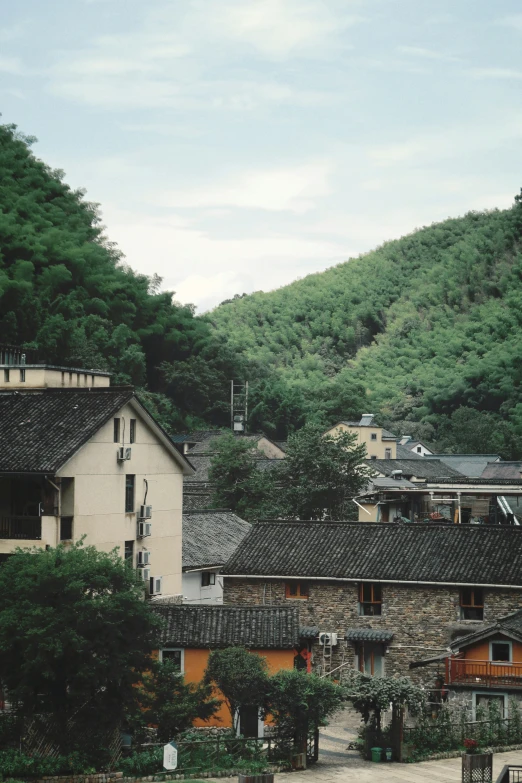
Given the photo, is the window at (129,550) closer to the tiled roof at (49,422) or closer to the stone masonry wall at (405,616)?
the tiled roof at (49,422)

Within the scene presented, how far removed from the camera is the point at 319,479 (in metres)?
46.0

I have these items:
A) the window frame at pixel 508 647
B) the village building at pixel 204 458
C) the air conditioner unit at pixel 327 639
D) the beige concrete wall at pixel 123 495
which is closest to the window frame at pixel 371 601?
the air conditioner unit at pixel 327 639

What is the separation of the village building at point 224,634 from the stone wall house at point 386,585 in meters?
4.82

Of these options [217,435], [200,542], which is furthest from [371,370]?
Result: [200,542]

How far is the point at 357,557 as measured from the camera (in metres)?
29.3

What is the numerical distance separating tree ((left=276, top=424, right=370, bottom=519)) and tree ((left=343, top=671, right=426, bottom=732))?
23.3 m

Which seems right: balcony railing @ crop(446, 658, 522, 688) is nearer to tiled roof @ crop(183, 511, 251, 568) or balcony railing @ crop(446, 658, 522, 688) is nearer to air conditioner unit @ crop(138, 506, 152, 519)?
air conditioner unit @ crop(138, 506, 152, 519)

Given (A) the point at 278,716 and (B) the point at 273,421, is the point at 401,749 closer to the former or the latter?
(A) the point at 278,716

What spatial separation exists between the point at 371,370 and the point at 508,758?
3798 inches

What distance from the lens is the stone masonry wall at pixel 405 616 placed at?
89.4 ft

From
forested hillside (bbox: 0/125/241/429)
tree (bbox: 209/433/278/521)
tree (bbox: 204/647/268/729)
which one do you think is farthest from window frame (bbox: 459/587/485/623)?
forested hillside (bbox: 0/125/241/429)

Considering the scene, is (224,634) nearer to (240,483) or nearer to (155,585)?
(155,585)

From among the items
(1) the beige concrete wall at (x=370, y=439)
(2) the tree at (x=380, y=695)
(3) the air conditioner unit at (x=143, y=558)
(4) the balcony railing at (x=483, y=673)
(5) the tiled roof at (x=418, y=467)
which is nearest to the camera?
(2) the tree at (x=380, y=695)

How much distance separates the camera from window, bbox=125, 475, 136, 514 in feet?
86.7
